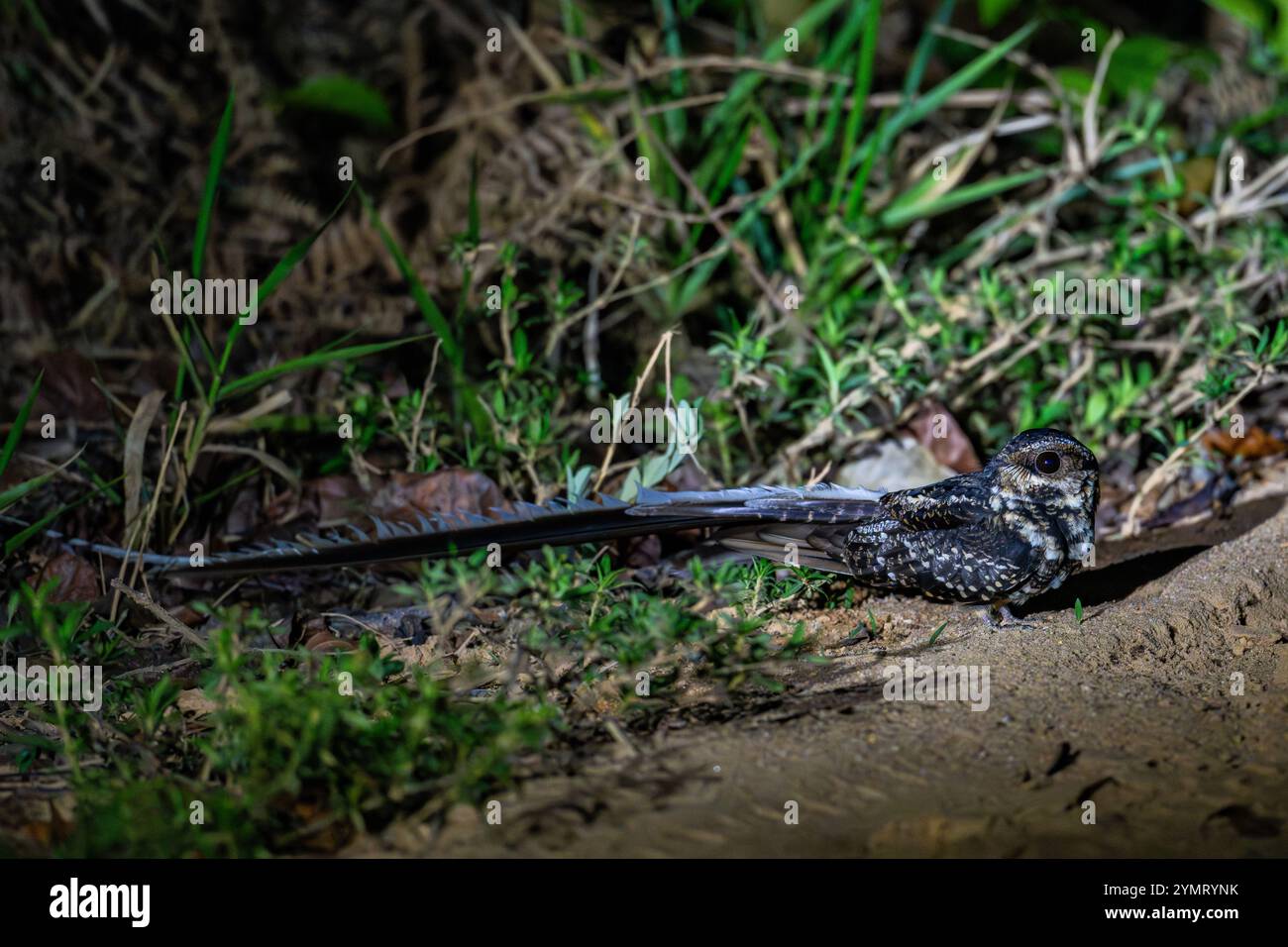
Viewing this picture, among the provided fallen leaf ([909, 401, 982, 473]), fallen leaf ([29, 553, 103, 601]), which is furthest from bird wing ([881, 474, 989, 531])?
fallen leaf ([29, 553, 103, 601])

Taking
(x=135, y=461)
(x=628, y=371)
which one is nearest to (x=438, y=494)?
(x=135, y=461)

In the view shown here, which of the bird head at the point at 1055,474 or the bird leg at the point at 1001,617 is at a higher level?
the bird head at the point at 1055,474

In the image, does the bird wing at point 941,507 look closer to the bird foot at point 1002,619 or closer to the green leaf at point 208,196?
the bird foot at point 1002,619

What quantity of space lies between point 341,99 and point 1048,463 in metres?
4.02

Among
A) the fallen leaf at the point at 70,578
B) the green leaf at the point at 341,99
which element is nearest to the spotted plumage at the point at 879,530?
the fallen leaf at the point at 70,578

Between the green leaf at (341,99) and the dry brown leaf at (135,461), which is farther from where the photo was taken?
the green leaf at (341,99)

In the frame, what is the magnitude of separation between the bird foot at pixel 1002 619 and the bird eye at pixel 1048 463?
0.41m

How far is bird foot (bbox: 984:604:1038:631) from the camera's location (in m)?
3.15

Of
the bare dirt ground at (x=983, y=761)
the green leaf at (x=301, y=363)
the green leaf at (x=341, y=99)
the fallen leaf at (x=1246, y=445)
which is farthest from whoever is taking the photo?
the green leaf at (x=341, y=99)

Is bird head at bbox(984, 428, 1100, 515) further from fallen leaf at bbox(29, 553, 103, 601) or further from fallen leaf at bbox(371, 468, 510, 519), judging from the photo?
fallen leaf at bbox(29, 553, 103, 601)

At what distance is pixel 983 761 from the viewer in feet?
7.71

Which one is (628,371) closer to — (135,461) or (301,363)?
(301,363)

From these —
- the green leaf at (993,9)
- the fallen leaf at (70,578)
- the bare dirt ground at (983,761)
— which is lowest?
the bare dirt ground at (983,761)

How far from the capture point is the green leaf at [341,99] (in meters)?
5.49
